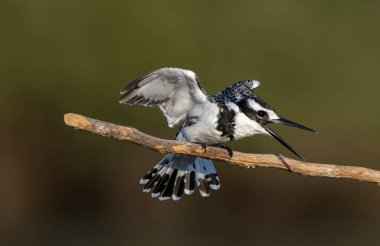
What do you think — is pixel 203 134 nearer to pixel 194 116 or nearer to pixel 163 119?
pixel 194 116

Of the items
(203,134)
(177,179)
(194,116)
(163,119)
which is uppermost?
(163,119)

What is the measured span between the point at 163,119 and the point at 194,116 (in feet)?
15.2

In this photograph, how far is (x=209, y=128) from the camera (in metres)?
7.05

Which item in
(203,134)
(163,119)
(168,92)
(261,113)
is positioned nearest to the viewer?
(261,113)

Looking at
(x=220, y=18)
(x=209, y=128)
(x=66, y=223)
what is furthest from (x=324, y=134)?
(x=209, y=128)

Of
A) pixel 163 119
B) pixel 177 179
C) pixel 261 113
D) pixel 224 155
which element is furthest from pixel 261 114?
pixel 163 119

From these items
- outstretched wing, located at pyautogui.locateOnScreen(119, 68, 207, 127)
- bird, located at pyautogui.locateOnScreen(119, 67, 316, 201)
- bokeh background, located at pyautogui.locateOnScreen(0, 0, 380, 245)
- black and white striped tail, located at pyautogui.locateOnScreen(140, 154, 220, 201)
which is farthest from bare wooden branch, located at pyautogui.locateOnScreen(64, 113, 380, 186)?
bokeh background, located at pyautogui.locateOnScreen(0, 0, 380, 245)

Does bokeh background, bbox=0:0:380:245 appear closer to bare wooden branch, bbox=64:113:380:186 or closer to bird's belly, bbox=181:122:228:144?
bird's belly, bbox=181:122:228:144

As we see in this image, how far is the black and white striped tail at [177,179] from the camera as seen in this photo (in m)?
7.99

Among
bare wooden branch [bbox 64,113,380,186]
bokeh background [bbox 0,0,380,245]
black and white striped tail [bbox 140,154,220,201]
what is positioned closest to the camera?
bare wooden branch [bbox 64,113,380,186]

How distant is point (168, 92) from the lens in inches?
293

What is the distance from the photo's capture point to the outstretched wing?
718 cm

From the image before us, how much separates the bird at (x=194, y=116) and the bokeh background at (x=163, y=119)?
201cm

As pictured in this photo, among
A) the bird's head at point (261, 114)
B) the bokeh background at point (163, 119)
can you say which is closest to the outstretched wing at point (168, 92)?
the bird's head at point (261, 114)
